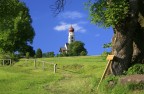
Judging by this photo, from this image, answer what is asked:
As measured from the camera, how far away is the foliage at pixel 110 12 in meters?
24.7

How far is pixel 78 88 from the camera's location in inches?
1001

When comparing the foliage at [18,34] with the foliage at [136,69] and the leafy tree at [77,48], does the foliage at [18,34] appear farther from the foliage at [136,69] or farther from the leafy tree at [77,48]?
the foliage at [136,69]

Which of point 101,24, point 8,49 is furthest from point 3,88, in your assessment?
point 8,49

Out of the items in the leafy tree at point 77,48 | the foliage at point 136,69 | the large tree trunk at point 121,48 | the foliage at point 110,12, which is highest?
the leafy tree at point 77,48

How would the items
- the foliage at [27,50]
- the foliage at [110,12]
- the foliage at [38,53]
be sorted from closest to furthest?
the foliage at [110,12] → the foliage at [27,50] → the foliage at [38,53]

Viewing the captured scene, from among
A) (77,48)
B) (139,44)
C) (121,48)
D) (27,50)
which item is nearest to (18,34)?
(27,50)

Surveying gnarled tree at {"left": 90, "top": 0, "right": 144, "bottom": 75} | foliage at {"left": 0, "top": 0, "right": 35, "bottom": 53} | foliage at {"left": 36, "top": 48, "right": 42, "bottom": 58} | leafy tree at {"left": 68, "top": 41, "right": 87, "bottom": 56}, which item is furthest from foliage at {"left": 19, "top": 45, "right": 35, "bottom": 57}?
gnarled tree at {"left": 90, "top": 0, "right": 144, "bottom": 75}

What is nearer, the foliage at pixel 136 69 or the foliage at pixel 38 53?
the foliage at pixel 136 69

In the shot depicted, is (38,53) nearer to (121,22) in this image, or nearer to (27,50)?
(27,50)

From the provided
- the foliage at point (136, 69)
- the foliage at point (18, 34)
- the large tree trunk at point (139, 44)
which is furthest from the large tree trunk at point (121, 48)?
the foliage at point (18, 34)

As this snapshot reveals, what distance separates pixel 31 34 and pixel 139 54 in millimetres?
70290

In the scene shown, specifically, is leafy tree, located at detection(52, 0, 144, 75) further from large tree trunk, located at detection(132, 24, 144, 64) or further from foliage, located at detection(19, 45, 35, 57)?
foliage, located at detection(19, 45, 35, 57)

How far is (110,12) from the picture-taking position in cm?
2488

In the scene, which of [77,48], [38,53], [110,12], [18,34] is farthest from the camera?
[77,48]
